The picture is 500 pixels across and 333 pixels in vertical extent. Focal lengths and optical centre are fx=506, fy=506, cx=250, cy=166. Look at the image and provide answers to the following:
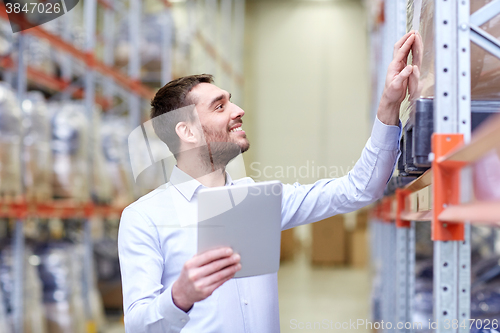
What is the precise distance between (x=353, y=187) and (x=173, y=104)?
68 cm

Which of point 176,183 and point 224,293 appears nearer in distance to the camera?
point 224,293

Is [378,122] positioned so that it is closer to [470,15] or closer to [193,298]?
[470,15]

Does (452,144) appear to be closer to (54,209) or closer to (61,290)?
(54,209)

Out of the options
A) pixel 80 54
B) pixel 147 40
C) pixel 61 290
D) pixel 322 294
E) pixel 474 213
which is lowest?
pixel 322 294

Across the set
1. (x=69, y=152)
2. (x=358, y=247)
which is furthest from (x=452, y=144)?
(x=358, y=247)

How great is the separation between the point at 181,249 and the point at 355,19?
743cm

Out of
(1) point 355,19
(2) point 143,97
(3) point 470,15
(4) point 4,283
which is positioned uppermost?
(1) point 355,19

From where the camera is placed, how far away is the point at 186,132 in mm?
1618

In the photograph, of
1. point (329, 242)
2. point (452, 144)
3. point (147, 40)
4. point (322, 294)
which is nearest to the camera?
point (452, 144)

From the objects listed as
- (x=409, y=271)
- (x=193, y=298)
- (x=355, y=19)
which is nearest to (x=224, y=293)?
(x=193, y=298)

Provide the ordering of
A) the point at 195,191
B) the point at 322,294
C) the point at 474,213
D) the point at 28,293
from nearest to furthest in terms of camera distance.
Answer: 1. the point at 474,213
2. the point at 195,191
3. the point at 28,293
4. the point at 322,294

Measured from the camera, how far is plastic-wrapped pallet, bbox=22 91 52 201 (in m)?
3.63

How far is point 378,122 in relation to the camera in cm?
162

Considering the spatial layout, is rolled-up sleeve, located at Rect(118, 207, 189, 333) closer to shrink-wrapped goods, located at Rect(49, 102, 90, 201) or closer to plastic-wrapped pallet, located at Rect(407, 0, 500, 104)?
plastic-wrapped pallet, located at Rect(407, 0, 500, 104)
